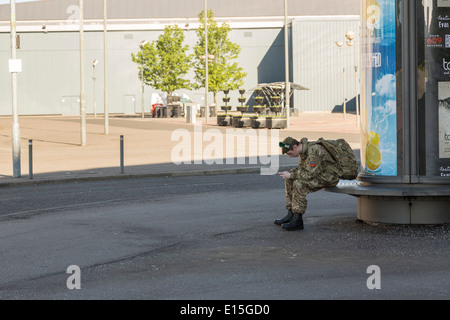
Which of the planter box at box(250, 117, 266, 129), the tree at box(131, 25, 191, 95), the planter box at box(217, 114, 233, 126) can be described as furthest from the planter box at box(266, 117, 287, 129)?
the tree at box(131, 25, 191, 95)

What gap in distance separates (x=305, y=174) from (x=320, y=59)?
6862cm

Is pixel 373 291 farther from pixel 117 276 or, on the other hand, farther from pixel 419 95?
pixel 419 95

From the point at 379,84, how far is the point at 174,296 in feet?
16.7

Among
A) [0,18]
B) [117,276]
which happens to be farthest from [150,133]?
[0,18]

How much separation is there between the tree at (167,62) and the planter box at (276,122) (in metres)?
31.9

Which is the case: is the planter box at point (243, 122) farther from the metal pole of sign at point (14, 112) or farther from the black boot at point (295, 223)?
the black boot at point (295, 223)

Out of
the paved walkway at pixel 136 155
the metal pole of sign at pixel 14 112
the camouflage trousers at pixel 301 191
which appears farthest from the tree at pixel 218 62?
the camouflage trousers at pixel 301 191

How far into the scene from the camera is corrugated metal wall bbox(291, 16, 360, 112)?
255 feet

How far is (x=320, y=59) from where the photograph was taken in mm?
78250

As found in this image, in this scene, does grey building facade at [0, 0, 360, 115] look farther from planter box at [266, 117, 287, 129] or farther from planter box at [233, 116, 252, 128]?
planter box at [266, 117, 287, 129]

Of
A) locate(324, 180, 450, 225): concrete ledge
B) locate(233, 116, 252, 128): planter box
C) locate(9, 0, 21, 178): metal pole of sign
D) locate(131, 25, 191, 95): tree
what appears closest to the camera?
locate(324, 180, 450, 225): concrete ledge

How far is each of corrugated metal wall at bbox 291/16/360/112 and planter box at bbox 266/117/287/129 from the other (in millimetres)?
32728

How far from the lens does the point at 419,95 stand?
422 inches
